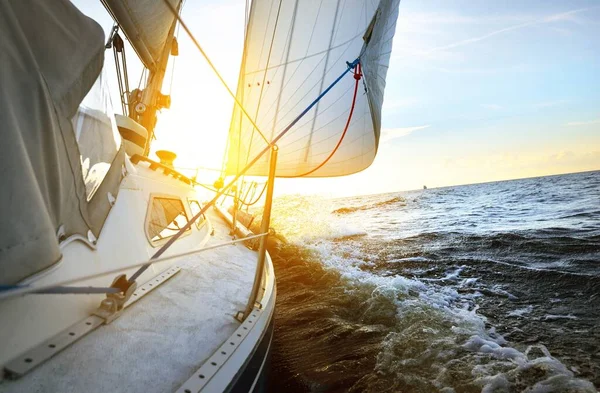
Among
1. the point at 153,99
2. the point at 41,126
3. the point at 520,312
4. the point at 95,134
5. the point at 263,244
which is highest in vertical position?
the point at 153,99

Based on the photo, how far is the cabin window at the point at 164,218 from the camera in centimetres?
296

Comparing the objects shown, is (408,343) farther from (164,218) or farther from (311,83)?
(311,83)

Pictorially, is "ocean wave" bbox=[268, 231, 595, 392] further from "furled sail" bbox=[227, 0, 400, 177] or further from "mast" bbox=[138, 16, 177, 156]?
"mast" bbox=[138, 16, 177, 156]

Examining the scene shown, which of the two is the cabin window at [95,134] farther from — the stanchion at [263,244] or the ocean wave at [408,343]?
A: the ocean wave at [408,343]

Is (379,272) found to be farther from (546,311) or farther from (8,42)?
(8,42)

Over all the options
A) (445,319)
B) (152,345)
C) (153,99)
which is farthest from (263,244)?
(153,99)

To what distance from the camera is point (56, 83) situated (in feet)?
4.57

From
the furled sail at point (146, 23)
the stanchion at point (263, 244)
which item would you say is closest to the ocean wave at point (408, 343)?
the stanchion at point (263, 244)

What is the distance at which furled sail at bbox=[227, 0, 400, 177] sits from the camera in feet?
18.7

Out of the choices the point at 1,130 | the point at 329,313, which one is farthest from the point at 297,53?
the point at 1,130

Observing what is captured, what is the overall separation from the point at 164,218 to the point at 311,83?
4.10 m

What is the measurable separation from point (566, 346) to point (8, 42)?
16.8ft

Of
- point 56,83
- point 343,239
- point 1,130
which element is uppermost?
point 56,83

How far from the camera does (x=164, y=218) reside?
338 centimetres
